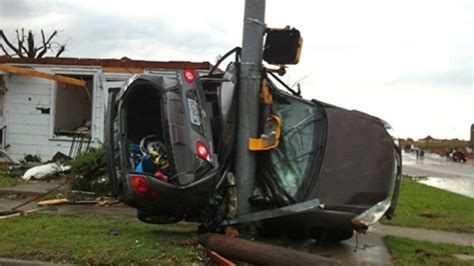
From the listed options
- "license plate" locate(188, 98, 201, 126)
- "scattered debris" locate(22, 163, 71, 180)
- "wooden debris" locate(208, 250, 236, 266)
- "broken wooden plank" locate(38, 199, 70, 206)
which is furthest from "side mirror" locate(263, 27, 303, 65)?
"scattered debris" locate(22, 163, 71, 180)

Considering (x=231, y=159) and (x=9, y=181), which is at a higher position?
(x=231, y=159)

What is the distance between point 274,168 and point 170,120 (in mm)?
1437

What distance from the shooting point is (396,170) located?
21.2 feet

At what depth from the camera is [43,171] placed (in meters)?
13.0

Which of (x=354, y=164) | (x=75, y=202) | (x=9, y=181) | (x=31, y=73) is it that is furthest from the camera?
(x=31, y=73)

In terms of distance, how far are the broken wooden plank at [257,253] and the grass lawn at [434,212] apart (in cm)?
414

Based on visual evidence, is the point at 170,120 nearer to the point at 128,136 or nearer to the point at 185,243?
the point at 128,136

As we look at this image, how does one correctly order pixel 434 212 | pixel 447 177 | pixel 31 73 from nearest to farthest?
pixel 434 212 → pixel 31 73 → pixel 447 177

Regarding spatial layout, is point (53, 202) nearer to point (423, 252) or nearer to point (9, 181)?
point (9, 181)

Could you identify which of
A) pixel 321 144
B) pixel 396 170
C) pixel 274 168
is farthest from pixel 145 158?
pixel 396 170

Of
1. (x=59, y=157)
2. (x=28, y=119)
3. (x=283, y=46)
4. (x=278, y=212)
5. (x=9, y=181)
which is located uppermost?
(x=283, y=46)

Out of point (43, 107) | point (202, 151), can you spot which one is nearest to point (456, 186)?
point (43, 107)

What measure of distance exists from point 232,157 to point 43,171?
313 inches

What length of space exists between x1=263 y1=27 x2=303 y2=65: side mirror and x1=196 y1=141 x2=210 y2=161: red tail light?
1.45m
